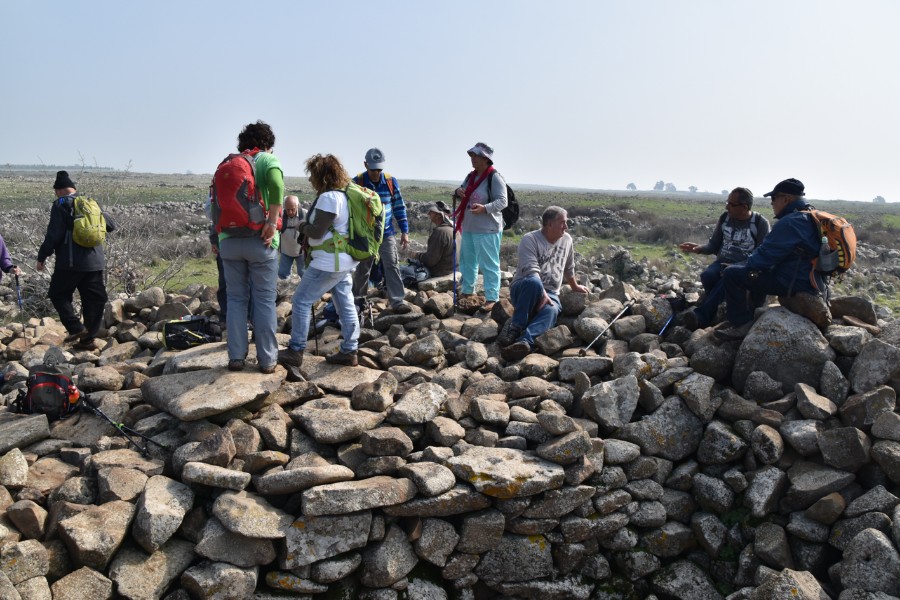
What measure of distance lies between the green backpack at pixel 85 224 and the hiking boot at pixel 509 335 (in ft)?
17.1

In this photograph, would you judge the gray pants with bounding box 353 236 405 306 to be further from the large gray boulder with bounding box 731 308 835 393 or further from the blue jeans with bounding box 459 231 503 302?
the large gray boulder with bounding box 731 308 835 393

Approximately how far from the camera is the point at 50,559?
14.6 feet

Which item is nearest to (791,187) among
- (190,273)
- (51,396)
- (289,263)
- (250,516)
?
(250,516)

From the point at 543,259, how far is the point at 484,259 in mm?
1013

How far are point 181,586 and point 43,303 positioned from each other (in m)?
11.0

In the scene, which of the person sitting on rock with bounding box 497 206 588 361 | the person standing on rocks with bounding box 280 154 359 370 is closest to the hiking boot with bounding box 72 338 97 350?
the person standing on rocks with bounding box 280 154 359 370

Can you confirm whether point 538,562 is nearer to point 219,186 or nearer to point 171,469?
point 171,469

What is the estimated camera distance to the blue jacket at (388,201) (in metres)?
8.77

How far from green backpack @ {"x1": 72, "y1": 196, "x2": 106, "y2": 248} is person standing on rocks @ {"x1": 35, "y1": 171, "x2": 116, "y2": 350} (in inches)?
2.1

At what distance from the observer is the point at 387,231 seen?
8953mm

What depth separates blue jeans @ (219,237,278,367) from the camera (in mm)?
5906

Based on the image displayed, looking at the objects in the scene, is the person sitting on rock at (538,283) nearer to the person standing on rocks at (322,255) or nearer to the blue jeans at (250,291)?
the person standing on rocks at (322,255)

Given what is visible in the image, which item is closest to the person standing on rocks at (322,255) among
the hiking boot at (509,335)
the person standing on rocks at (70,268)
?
the hiking boot at (509,335)

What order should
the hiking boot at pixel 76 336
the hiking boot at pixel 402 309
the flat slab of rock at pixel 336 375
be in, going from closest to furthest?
the flat slab of rock at pixel 336 375
the hiking boot at pixel 76 336
the hiking boot at pixel 402 309
